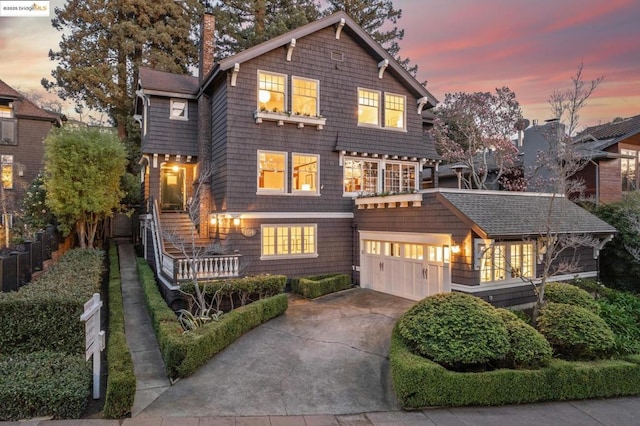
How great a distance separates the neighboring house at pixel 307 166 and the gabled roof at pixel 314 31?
48 mm

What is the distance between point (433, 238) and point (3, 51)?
97.3 ft

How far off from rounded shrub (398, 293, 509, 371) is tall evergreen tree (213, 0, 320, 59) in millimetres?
24614

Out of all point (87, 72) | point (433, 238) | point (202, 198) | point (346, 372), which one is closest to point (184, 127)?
point (202, 198)

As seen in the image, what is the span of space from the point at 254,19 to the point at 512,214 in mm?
25455

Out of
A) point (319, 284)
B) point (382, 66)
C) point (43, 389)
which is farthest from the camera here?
point (382, 66)

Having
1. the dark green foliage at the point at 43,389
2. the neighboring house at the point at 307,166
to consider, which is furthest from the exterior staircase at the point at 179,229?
the dark green foliage at the point at 43,389

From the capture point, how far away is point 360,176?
1641 centimetres

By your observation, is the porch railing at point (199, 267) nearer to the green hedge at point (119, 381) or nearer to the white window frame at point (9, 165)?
the green hedge at point (119, 381)

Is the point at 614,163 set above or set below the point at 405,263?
above

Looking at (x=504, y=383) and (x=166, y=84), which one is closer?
(x=504, y=383)

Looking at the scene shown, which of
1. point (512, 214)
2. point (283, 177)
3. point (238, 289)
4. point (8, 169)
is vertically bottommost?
point (238, 289)

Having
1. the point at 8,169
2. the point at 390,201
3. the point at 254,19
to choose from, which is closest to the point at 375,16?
the point at 254,19

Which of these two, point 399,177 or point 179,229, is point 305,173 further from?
point 179,229

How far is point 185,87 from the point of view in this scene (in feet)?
56.7
